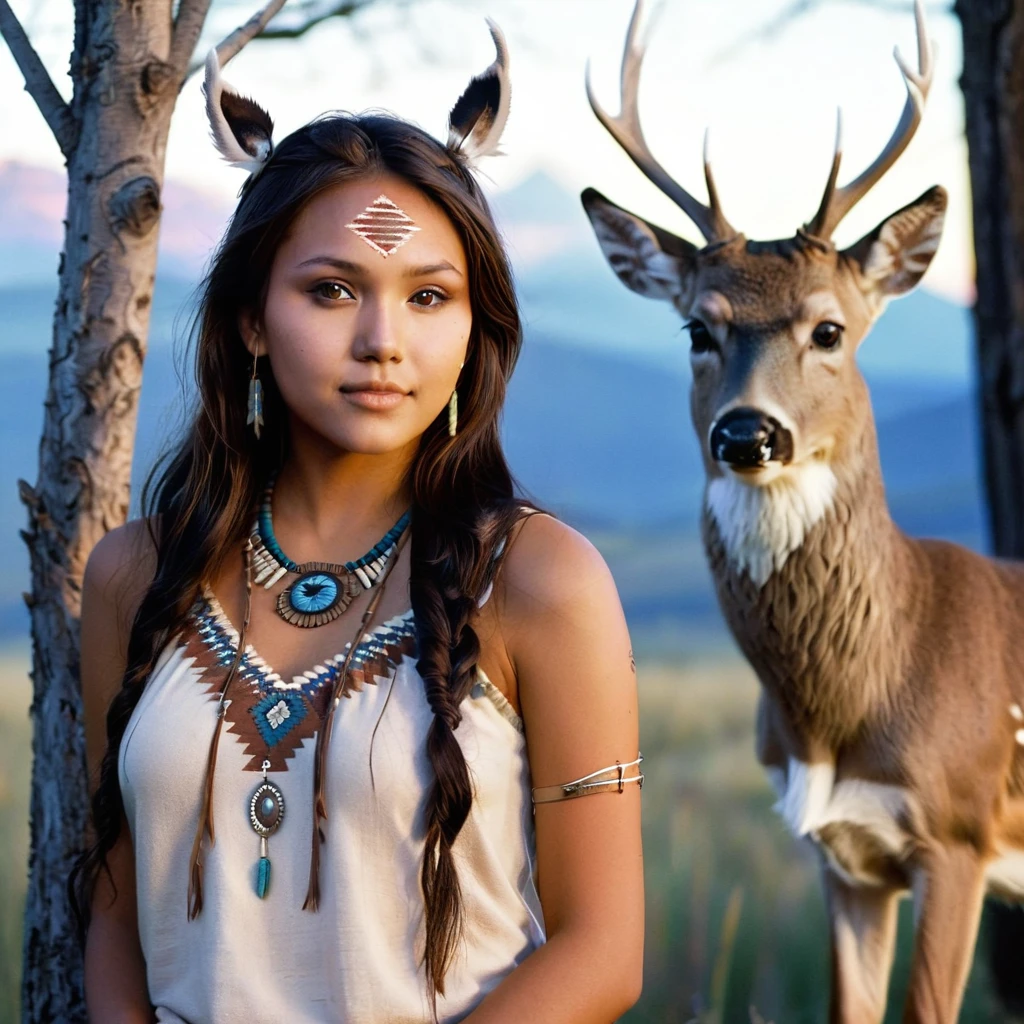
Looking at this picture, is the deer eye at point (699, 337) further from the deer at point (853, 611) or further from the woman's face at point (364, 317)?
the woman's face at point (364, 317)

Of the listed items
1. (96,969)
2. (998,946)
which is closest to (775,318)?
(96,969)

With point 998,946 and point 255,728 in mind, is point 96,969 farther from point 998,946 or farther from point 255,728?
point 998,946

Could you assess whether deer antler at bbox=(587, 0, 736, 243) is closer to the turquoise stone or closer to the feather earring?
the feather earring

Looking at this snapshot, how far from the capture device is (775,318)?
12.0 ft

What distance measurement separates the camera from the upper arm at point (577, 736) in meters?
2.02

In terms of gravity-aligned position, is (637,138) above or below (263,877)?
above

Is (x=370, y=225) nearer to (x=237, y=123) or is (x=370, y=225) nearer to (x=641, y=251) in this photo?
(x=237, y=123)

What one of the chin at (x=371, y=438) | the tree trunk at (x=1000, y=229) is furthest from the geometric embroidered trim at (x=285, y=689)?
the tree trunk at (x=1000, y=229)

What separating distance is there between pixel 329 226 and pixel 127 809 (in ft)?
2.92

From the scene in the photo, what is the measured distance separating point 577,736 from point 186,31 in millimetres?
1799

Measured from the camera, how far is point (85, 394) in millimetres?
2922

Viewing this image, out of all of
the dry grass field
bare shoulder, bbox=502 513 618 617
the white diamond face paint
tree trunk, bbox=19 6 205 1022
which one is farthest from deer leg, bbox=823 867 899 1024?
the white diamond face paint

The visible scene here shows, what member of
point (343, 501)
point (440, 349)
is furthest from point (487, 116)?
point (343, 501)

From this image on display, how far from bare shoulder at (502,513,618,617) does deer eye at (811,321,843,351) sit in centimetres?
173
